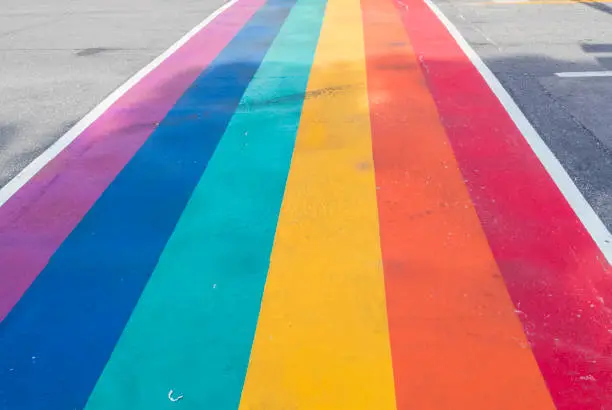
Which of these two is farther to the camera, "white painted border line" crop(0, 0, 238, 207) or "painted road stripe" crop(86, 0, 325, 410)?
"white painted border line" crop(0, 0, 238, 207)

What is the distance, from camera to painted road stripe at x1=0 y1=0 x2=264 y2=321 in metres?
4.06

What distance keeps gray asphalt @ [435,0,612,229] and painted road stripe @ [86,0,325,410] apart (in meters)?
2.62

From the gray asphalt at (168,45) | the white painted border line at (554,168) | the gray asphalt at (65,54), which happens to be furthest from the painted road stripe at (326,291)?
the gray asphalt at (65,54)

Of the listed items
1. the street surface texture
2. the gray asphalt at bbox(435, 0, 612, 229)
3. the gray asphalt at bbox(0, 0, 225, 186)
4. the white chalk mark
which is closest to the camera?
the white chalk mark

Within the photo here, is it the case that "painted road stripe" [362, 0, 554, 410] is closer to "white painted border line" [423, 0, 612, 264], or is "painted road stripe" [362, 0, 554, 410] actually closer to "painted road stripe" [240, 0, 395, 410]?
"painted road stripe" [240, 0, 395, 410]

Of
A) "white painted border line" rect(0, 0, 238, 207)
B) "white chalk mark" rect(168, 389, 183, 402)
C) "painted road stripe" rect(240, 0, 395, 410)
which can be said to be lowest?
"white chalk mark" rect(168, 389, 183, 402)

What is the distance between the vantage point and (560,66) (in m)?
7.56

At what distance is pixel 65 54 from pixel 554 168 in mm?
7274

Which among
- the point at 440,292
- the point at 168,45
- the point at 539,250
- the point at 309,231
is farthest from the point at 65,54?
the point at 539,250

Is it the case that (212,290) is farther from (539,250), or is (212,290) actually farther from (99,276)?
(539,250)

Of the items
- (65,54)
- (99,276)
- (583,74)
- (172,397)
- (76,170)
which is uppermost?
(65,54)

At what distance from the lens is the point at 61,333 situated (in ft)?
10.9

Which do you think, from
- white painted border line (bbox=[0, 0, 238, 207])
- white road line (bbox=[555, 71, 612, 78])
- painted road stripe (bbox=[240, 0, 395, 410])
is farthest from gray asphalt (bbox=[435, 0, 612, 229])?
white painted border line (bbox=[0, 0, 238, 207])

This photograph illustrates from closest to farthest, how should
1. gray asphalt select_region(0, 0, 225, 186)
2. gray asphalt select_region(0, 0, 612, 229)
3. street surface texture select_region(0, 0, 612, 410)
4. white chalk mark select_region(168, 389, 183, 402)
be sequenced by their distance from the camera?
white chalk mark select_region(168, 389, 183, 402) < street surface texture select_region(0, 0, 612, 410) < gray asphalt select_region(0, 0, 612, 229) < gray asphalt select_region(0, 0, 225, 186)
